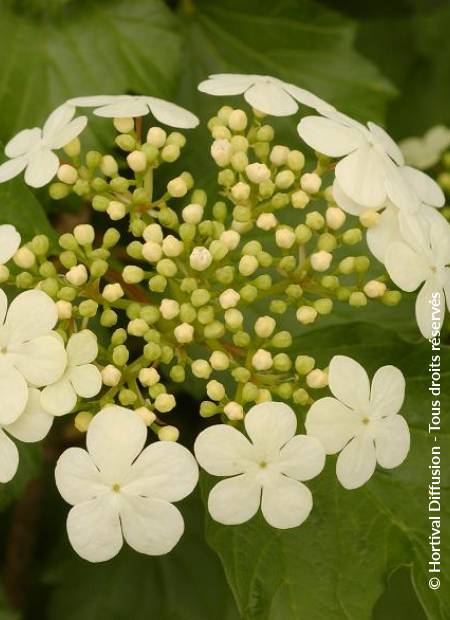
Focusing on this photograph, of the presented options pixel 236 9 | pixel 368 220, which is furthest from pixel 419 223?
pixel 236 9

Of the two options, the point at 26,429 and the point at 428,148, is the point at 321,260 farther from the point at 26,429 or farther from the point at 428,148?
the point at 428,148

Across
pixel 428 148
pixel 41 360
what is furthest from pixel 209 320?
pixel 428 148

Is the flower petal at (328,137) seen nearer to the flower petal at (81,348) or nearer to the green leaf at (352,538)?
the green leaf at (352,538)

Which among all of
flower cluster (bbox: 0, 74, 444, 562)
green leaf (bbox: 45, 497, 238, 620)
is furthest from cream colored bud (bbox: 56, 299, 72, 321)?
green leaf (bbox: 45, 497, 238, 620)

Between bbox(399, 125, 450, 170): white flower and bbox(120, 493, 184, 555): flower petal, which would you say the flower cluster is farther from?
bbox(399, 125, 450, 170): white flower

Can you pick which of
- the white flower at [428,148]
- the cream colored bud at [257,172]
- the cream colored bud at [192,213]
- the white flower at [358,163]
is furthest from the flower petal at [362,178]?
the white flower at [428,148]

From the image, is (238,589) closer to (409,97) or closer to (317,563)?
(317,563)
